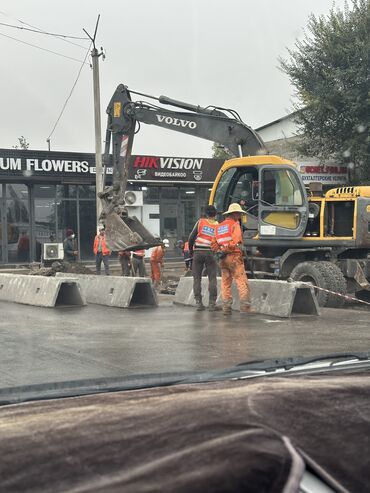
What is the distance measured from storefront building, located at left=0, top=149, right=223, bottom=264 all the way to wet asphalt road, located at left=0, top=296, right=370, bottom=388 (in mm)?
16587

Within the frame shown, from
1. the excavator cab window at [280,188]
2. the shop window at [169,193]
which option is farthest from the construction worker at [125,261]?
the shop window at [169,193]

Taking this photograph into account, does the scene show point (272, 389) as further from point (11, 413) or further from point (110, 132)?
point (110, 132)

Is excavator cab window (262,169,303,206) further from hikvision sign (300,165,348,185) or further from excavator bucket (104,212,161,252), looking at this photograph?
hikvision sign (300,165,348,185)

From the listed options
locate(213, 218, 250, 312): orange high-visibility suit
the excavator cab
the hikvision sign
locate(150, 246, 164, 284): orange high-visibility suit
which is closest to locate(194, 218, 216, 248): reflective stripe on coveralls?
locate(213, 218, 250, 312): orange high-visibility suit

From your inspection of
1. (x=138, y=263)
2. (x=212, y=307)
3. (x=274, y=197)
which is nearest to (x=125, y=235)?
(x=212, y=307)

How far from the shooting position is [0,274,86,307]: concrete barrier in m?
13.6

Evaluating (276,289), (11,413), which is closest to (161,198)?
(276,289)

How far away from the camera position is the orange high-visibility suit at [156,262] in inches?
754

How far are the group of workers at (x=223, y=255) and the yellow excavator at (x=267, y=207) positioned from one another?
1.78 meters

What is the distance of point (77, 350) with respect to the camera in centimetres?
807

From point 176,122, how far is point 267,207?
328 cm

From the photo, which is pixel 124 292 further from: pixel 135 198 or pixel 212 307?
pixel 135 198

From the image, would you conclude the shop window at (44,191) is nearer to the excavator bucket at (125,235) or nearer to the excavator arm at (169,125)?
the excavator arm at (169,125)

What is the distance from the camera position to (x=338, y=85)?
1014 inches
